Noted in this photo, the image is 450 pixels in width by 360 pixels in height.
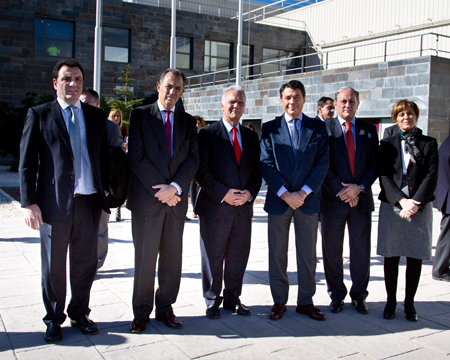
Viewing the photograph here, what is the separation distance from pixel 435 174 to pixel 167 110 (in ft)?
8.43

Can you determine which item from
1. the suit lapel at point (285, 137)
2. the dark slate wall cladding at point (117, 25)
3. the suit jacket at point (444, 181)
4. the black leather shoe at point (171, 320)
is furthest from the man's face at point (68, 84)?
the dark slate wall cladding at point (117, 25)

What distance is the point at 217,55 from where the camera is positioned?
28.3m

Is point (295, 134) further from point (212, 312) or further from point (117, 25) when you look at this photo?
Result: point (117, 25)

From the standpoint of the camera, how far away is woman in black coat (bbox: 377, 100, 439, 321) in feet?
13.6

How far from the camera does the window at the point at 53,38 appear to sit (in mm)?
23188

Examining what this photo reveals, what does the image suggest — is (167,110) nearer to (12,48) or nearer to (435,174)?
(435,174)

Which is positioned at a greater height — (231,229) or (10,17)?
(10,17)

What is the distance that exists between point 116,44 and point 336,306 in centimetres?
2387

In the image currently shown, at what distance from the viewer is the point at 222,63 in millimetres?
28500

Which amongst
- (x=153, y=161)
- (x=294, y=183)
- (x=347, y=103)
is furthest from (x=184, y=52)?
(x=153, y=161)

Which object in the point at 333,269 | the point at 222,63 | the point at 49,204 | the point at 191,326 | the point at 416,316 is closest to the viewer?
the point at 49,204

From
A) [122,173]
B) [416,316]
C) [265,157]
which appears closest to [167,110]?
[122,173]

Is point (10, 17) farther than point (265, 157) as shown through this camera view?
Yes

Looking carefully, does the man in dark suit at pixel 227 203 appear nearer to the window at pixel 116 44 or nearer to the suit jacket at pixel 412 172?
the suit jacket at pixel 412 172
